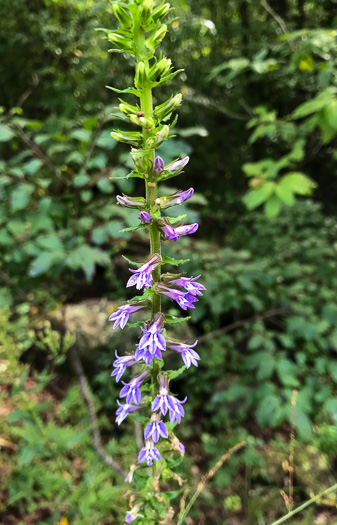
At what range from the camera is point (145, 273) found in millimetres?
1021

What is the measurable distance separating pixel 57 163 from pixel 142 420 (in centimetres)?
286

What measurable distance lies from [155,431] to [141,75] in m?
1.05

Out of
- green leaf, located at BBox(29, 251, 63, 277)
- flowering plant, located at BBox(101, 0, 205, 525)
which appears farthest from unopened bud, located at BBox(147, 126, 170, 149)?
green leaf, located at BBox(29, 251, 63, 277)

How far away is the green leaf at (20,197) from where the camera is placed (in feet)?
7.50

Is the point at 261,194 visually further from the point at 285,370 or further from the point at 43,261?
the point at 43,261

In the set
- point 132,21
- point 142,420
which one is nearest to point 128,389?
point 142,420

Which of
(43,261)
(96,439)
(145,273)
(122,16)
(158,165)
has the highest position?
(122,16)

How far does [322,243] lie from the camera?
11.6 ft

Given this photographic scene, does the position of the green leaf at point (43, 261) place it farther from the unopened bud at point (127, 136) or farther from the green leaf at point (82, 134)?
the unopened bud at point (127, 136)

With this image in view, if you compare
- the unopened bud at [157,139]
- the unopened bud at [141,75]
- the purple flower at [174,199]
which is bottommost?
the purple flower at [174,199]

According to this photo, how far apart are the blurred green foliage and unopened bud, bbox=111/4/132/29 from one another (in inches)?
48.1

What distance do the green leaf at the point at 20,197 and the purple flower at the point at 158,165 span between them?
5.17 feet

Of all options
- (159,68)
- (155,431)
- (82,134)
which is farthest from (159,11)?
(82,134)

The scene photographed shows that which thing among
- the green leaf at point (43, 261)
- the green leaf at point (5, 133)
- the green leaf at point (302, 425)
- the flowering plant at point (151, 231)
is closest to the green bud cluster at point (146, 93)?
the flowering plant at point (151, 231)
